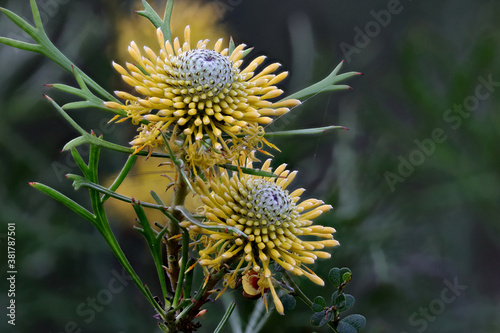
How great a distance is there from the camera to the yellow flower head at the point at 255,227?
17.5 inches

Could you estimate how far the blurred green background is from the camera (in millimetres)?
798

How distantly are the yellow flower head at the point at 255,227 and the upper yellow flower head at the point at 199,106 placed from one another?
0.11ft

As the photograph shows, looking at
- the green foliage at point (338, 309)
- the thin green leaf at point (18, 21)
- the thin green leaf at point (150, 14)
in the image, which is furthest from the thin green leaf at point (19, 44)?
the green foliage at point (338, 309)

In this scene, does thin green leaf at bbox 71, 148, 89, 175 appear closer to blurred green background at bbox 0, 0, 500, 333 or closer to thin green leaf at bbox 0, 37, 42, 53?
thin green leaf at bbox 0, 37, 42, 53

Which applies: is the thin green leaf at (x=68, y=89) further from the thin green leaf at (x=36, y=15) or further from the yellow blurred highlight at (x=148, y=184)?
the yellow blurred highlight at (x=148, y=184)

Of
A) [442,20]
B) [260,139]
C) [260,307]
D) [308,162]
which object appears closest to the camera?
[260,139]

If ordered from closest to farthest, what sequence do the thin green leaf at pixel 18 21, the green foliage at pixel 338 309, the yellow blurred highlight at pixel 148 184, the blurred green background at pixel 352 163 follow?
the thin green leaf at pixel 18 21 → the green foliage at pixel 338 309 → the yellow blurred highlight at pixel 148 184 → the blurred green background at pixel 352 163

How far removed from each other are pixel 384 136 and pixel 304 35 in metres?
0.25

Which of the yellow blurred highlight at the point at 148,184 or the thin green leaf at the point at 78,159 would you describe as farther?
the yellow blurred highlight at the point at 148,184

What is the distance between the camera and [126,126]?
82cm

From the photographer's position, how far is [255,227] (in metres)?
0.46

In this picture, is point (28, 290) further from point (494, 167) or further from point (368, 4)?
point (368, 4)

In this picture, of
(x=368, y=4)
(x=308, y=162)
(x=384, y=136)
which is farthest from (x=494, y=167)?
(x=368, y=4)

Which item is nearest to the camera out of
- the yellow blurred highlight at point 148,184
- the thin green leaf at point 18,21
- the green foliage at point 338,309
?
the thin green leaf at point 18,21
